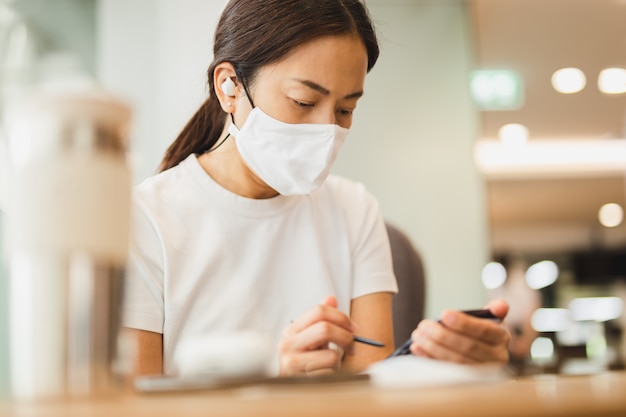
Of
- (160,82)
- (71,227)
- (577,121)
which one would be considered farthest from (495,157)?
(71,227)

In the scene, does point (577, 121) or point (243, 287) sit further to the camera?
point (577, 121)

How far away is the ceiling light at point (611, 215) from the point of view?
337 centimetres

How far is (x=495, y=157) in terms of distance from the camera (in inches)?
124

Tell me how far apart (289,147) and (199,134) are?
25cm

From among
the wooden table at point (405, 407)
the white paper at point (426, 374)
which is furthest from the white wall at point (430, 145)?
the wooden table at point (405, 407)

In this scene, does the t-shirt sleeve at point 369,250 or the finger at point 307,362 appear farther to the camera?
the t-shirt sleeve at point 369,250

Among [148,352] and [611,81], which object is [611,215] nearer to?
[611,81]

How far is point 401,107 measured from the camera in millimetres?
2076

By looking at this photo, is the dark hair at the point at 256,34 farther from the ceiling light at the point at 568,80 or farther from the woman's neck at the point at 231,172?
the ceiling light at the point at 568,80

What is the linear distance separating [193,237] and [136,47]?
523mm

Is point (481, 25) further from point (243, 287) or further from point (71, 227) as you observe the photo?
point (71, 227)

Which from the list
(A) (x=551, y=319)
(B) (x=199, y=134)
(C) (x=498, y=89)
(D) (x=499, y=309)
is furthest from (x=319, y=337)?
(A) (x=551, y=319)

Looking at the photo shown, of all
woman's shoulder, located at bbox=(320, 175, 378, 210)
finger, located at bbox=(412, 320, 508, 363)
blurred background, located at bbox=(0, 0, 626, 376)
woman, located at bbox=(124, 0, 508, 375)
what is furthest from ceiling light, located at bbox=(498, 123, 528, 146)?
finger, located at bbox=(412, 320, 508, 363)

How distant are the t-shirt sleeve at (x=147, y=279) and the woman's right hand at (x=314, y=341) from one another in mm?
363
